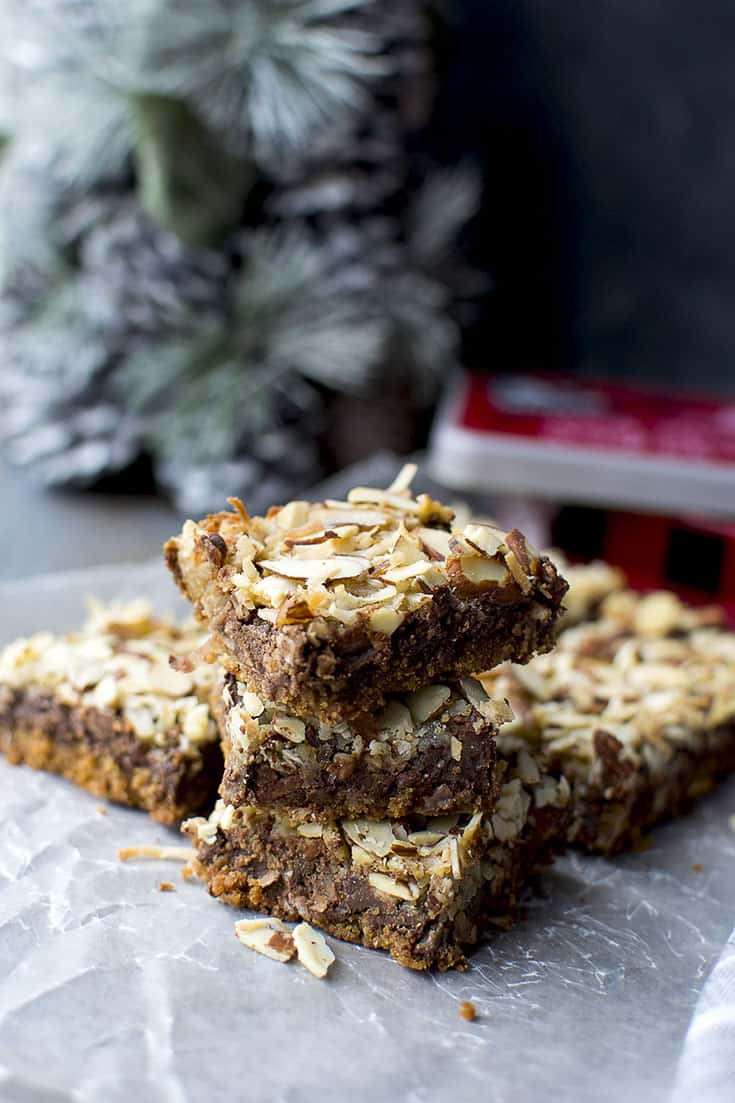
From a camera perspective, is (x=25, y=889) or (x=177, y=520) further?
(x=177, y=520)

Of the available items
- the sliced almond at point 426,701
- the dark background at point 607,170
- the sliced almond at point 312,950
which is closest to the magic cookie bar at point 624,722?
the sliced almond at point 426,701

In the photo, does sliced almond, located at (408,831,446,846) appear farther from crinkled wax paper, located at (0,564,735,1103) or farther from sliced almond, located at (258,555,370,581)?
sliced almond, located at (258,555,370,581)

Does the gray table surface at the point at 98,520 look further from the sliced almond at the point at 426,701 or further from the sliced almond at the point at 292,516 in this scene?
the sliced almond at the point at 426,701

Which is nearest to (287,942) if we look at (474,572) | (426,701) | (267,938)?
(267,938)

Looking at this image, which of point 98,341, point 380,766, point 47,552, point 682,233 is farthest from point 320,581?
point 682,233

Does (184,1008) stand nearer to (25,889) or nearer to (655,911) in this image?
(25,889)
